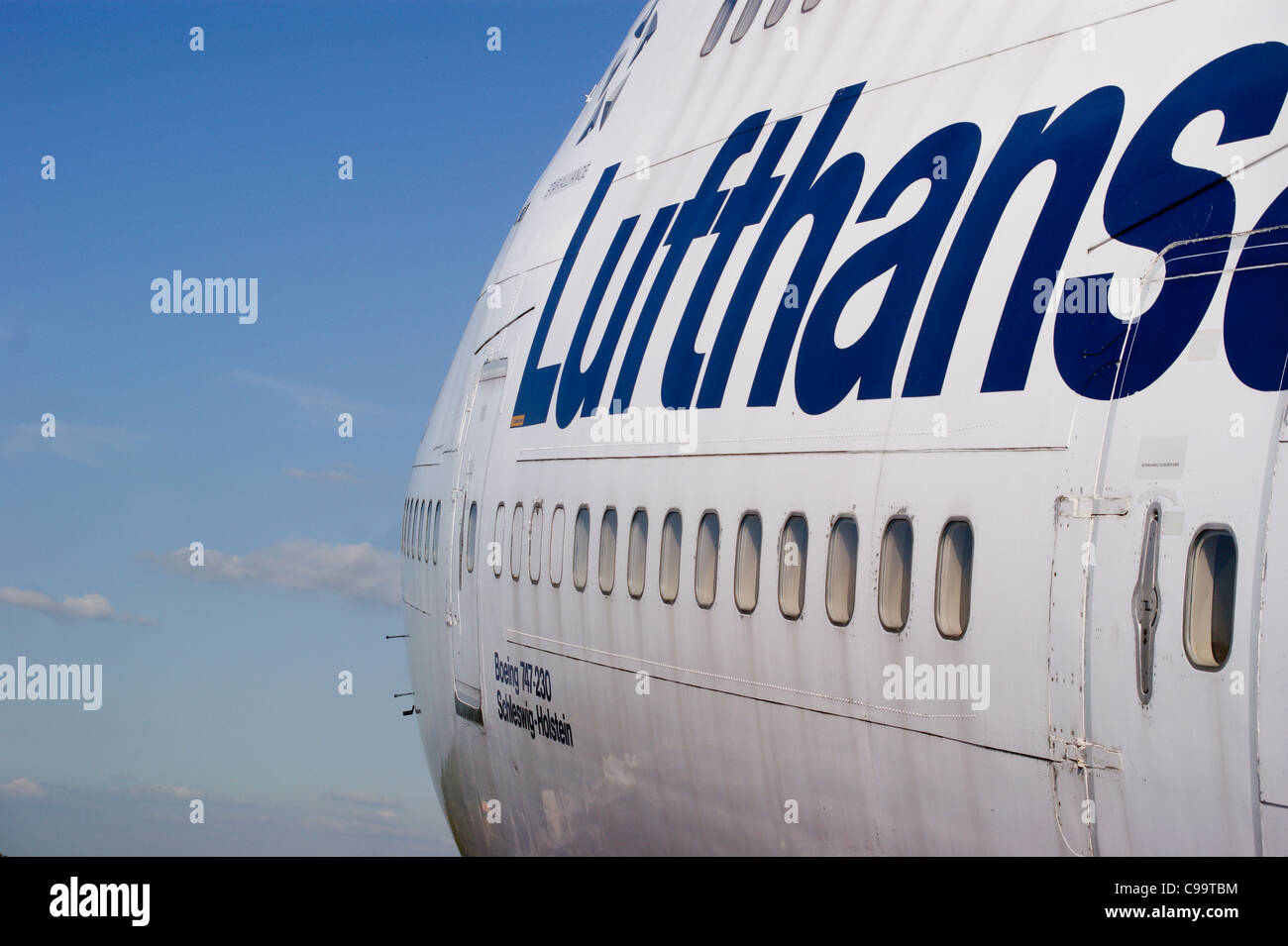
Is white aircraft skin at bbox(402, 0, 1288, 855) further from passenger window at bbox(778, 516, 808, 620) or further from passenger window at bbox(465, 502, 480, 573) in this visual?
passenger window at bbox(465, 502, 480, 573)

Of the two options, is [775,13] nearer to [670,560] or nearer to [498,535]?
[670,560]

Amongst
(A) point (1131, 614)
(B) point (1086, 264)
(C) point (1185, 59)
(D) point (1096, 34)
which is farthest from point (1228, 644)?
(D) point (1096, 34)

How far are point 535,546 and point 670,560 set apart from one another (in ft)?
10.9

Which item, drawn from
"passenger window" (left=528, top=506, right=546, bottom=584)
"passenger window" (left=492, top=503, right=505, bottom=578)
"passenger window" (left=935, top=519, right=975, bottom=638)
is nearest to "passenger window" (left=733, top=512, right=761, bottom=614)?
"passenger window" (left=935, top=519, right=975, bottom=638)

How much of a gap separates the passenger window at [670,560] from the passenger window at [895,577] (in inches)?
117

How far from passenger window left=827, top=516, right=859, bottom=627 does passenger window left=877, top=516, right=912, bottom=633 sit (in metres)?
0.28

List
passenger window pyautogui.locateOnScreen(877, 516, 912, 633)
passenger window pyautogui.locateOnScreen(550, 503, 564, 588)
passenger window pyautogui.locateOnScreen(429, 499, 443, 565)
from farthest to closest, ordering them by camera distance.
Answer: passenger window pyautogui.locateOnScreen(429, 499, 443, 565) → passenger window pyautogui.locateOnScreen(550, 503, 564, 588) → passenger window pyautogui.locateOnScreen(877, 516, 912, 633)

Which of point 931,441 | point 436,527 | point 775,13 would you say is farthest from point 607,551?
point 436,527

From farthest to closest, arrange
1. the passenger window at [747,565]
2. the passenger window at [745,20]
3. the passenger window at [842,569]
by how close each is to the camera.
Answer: the passenger window at [745,20] → the passenger window at [747,565] → the passenger window at [842,569]

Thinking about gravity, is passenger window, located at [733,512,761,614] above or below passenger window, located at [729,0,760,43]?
below

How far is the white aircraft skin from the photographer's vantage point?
250 inches

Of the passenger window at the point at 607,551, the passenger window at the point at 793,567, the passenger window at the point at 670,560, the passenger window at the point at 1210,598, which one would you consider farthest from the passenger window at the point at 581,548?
the passenger window at the point at 1210,598

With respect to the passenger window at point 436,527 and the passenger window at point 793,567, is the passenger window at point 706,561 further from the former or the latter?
the passenger window at point 436,527

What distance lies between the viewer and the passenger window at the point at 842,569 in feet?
28.3
